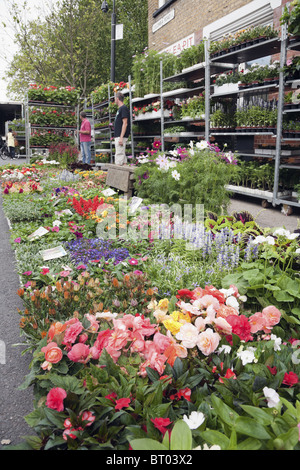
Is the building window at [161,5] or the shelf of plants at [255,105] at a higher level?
the building window at [161,5]

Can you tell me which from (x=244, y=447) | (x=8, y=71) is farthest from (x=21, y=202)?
(x=8, y=71)

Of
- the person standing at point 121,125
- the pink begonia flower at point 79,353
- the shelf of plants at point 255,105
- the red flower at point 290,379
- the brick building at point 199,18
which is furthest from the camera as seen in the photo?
the brick building at point 199,18

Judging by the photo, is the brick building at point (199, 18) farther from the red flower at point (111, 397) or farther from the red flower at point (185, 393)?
the red flower at point (111, 397)

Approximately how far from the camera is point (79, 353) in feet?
5.14

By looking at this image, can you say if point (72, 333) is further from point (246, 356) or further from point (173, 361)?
point (246, 356)

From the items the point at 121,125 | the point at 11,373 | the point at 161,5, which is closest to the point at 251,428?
the point at 11,373

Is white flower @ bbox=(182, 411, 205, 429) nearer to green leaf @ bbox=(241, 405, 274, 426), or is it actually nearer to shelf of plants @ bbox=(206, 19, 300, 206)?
green leaf @ bbox=(241, 405, 274, 426)

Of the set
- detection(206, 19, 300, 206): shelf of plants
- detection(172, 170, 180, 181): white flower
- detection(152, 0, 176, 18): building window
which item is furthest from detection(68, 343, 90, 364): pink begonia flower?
detection(152, 0, 176, 18): building window

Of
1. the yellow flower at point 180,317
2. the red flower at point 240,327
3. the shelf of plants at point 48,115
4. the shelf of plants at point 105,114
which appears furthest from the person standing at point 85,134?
the red flower at point 240,327

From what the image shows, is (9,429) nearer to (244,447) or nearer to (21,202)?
(244,447)

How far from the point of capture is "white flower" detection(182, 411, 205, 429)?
3.97 feet

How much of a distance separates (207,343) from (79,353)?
0.56 metres

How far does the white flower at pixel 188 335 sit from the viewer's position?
5.30ft

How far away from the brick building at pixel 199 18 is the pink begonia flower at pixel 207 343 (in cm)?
857
